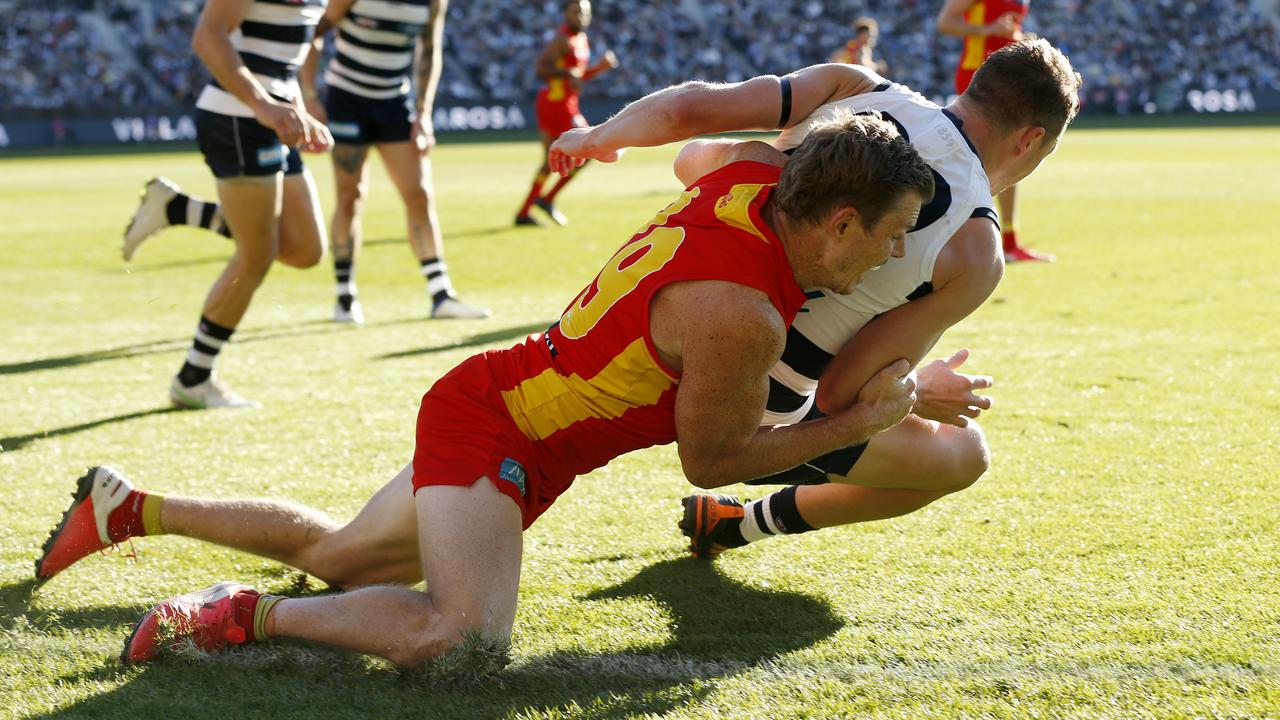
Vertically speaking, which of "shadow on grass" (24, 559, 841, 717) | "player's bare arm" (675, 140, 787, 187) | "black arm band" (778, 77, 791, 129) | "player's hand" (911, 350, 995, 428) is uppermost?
"black arm band" (778, 77, 791, 129)

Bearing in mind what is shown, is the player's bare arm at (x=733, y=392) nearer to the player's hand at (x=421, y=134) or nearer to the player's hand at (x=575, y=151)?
the player's hand at (x=575, y=151)

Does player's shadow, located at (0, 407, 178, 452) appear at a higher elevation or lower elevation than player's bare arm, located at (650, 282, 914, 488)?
lower

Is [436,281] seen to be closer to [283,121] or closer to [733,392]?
[283,121]

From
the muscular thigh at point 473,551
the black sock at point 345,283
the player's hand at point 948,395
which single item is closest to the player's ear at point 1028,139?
the player's hand at point 948,395

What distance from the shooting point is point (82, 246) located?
504 inches

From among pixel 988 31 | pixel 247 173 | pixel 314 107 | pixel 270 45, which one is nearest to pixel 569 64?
pixel 988 31

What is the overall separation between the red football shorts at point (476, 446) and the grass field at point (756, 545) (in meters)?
0.39

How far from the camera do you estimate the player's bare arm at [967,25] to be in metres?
9.77

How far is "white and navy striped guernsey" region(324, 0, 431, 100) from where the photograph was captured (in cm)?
812

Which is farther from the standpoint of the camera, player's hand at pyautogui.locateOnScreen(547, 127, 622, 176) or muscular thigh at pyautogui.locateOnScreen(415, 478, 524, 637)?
player's hand at pyautogui.locateOnScreen(547, 127, 622, 176)

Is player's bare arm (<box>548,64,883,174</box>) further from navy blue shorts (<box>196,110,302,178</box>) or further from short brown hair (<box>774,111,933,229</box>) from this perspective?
navy blue shorts (<box>196,110,302,178</box>)

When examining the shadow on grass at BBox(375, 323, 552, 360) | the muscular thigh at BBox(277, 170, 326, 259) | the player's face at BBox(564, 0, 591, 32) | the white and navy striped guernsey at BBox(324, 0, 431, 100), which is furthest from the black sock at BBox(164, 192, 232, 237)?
the player's face at BBox(564, 0, 591, 32)

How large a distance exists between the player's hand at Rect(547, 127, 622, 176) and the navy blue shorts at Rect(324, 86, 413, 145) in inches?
199

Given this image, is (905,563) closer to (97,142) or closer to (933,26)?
(97,142)
